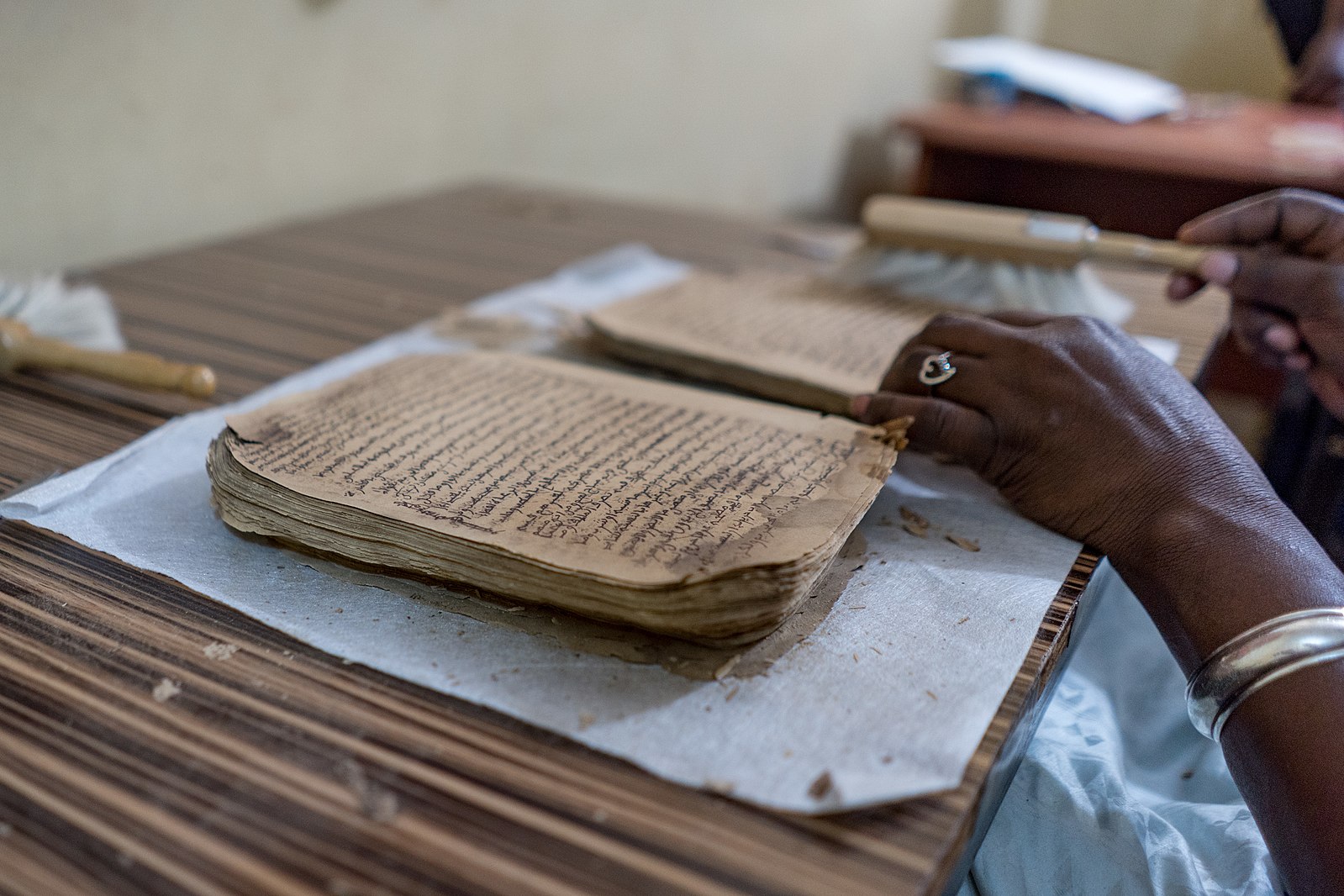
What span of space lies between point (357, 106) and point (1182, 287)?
97cm

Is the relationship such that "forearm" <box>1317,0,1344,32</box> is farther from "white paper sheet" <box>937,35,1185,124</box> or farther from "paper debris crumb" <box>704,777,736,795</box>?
"paper debris crumb" <box>704,777,736,795</box>

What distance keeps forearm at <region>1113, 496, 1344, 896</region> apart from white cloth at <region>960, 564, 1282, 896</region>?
0.04m

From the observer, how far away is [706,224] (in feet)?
4.13

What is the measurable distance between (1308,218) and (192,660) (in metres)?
0.82

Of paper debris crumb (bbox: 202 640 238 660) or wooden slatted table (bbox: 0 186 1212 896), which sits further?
paper debris crumb (bbox: 202 640 238 660)

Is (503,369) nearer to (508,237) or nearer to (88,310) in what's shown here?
(88,310)

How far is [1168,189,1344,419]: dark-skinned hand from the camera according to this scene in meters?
0.76

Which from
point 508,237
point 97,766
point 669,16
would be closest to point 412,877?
point 97,766

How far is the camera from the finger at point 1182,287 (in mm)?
841

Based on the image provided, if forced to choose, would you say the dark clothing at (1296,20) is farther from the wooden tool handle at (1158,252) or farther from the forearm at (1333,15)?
the wooden tool handle at (1158,252)

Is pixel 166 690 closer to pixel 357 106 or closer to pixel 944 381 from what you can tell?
pixel 944 381

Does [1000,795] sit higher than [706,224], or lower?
lower

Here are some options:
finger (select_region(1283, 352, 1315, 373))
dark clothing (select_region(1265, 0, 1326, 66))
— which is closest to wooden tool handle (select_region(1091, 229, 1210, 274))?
finger (select_region(1283, 352, 1315, 373))

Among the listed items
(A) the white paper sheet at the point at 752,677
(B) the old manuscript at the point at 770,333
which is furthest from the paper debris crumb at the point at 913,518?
(B) the old manuscript at the point at 770,333
